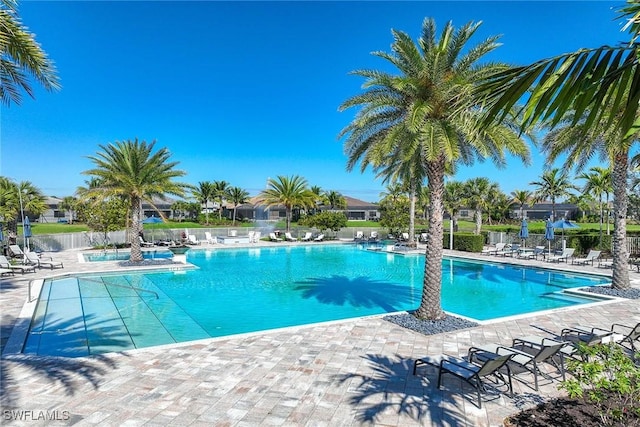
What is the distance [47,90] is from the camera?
9375 mm

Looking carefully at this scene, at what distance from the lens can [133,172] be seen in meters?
21.6

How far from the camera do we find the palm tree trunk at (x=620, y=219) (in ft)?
42.8

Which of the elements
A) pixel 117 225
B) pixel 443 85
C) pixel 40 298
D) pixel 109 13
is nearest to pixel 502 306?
pixel 443 85

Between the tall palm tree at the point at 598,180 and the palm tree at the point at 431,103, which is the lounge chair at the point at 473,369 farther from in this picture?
the tall palm tree at the point at 598,180

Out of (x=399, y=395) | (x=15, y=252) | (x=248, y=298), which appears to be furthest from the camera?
(x=15, y=252)

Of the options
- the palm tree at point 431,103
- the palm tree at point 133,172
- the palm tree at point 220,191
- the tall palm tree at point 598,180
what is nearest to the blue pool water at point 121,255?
the palm tree at point 133,172

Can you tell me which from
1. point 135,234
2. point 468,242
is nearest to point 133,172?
point 135,234

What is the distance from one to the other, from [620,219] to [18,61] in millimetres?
17683

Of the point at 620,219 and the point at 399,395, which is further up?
the point at 620,219

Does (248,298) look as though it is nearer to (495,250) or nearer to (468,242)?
(495,250)

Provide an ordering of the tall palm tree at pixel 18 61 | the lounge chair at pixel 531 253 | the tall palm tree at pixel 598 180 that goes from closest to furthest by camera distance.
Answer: the tall palm tree at pixel 18 61
the lounge chair at pixel 531 253
the tall palm tree at pixel 598 180

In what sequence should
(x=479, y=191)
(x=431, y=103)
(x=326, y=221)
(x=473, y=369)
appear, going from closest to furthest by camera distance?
(x=473, y=369), (x=431, y=103), (x=326, y=221), (x=479, y=191)

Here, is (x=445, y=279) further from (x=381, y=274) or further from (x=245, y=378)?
(x=245, y=378)

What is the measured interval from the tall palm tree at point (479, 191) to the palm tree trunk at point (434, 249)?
3367 centimetres
